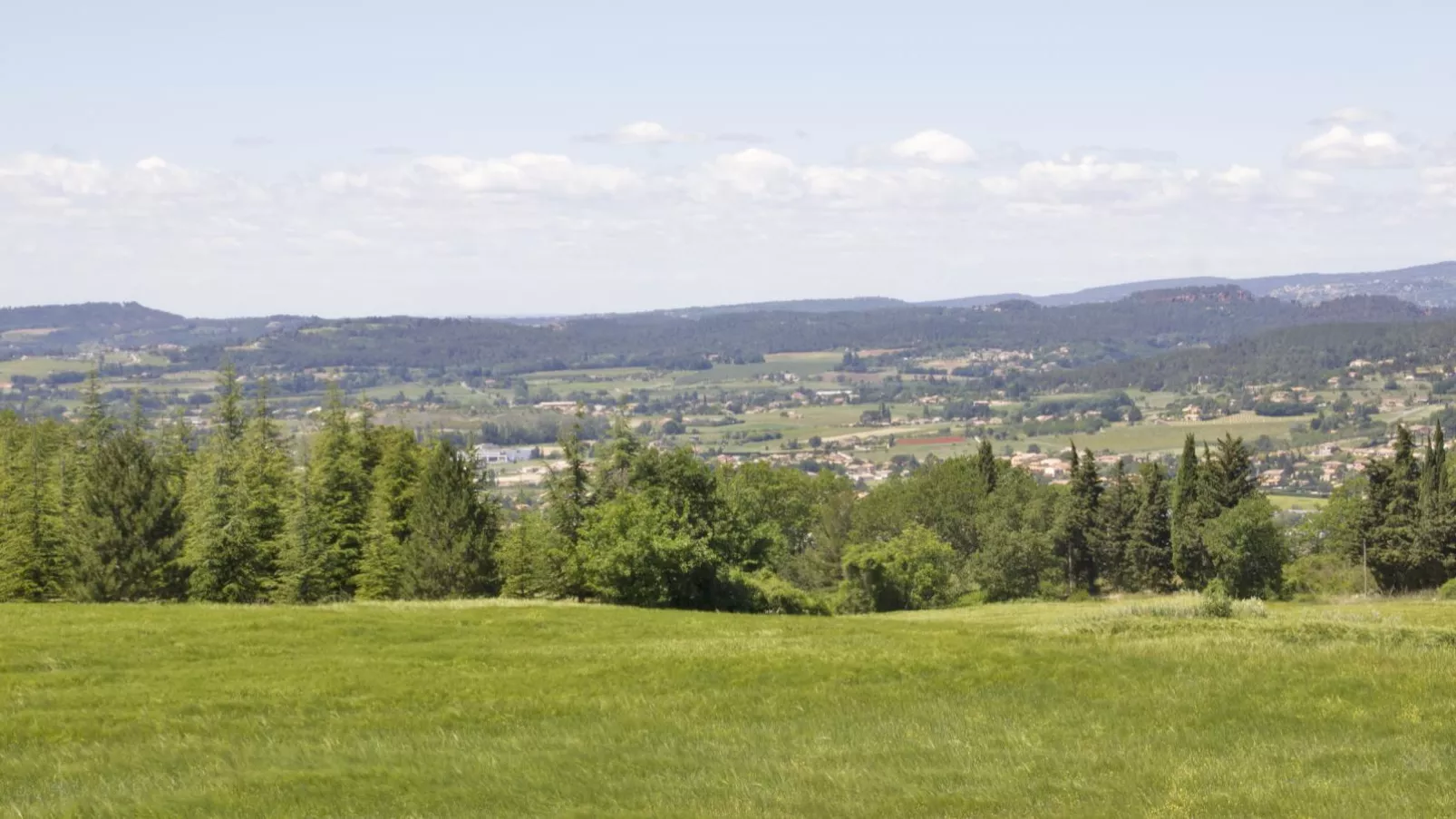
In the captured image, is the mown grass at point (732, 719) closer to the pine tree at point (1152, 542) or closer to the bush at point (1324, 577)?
the bush at point (1324, 577)

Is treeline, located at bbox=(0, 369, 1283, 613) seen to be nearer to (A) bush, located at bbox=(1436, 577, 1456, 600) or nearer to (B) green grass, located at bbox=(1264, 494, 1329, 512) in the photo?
(A) bush, located at bbox=(1436, 577, 1456, 600)

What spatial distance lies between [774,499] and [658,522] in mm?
60293

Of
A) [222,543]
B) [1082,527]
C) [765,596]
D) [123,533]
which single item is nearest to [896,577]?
[1082,527]

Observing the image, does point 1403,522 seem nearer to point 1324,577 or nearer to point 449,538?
point 1324,577

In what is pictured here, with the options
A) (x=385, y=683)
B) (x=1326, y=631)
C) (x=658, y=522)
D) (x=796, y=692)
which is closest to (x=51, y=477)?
(x=658, y=522)

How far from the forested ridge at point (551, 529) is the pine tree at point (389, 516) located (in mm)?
142

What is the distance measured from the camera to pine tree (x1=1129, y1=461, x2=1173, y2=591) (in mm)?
100812

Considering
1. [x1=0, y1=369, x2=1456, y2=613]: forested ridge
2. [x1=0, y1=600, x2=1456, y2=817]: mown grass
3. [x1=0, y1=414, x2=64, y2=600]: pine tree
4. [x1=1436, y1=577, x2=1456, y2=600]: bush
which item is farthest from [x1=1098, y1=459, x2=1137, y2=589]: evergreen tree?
[x1=0, y1=414, x2=64, y2=600]: pine tree

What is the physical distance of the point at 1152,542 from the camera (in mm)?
101375

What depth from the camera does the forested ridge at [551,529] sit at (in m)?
62.3

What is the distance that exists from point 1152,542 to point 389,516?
60.3 metres

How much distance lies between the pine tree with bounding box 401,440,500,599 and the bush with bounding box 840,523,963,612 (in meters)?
32.7

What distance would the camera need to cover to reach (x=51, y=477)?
241ft

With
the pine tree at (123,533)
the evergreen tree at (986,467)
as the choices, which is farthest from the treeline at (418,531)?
the evergreen tree at (986,467)
